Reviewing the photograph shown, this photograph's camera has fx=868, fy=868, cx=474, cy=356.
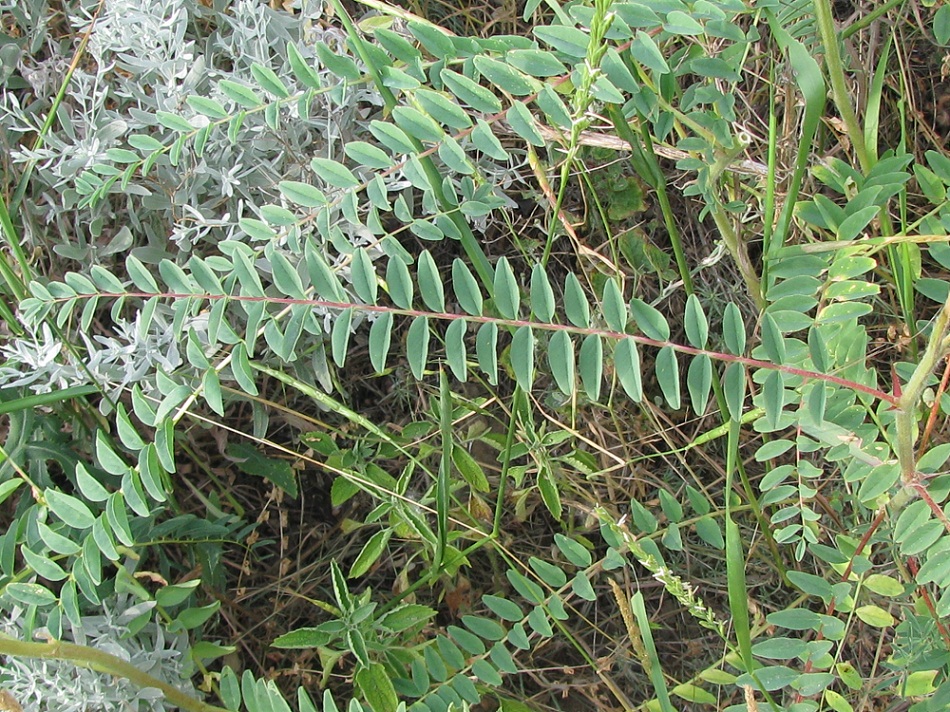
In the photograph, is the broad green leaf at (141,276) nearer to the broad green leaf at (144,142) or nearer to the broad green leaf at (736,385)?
the broad green leaf at (144,142)

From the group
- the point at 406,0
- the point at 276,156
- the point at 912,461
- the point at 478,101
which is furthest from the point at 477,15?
the point at 912,461

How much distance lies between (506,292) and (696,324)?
0.69 ft

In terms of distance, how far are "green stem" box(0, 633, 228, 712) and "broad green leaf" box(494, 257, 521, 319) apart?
0.65 meters

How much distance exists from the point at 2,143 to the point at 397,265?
2.97ft

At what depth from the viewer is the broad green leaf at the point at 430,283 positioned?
3.07ft

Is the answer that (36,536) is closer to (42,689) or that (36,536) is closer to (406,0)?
(42,689)

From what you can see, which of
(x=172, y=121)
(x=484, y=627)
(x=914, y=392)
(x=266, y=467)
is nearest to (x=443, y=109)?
(x=172, y=121)

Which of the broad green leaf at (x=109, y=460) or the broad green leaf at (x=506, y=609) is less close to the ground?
the broad green leaf at (x=109, y=460)

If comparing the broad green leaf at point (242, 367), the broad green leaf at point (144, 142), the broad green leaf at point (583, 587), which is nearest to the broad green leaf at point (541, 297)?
the broad green leaf at point (242, 367)

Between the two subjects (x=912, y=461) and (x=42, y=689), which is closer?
(x=912, y=461)

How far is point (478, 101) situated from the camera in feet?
3.13

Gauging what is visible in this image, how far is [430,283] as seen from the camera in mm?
941

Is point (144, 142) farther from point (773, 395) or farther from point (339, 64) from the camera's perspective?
point (773, 395)

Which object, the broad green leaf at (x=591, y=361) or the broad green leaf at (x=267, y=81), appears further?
the broad green leaf at (x=267, y=81)
